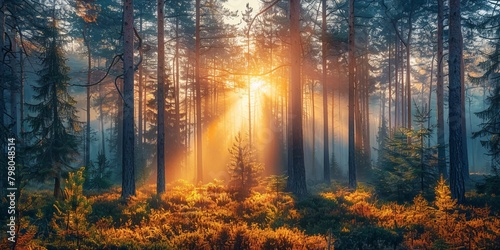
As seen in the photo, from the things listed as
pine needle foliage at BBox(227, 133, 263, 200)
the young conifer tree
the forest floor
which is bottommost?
the forest floor

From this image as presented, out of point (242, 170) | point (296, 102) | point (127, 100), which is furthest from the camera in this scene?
point (242, 170)

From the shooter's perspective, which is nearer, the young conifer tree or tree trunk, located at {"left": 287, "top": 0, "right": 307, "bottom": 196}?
tree trunk, located at {"left": 287, "top": 0, "right": 307, "bottom": 196}

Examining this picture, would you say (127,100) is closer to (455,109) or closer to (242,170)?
(242,170)

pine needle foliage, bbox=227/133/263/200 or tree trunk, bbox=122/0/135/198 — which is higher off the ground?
tree trunk, bbox=122/0/135/198

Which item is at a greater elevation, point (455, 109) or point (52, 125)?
point (455, 109)

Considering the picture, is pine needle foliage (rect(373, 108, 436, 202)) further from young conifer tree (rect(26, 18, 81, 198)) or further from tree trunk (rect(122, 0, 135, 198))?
young conifer tree (rect(26, 18, 81, 198))

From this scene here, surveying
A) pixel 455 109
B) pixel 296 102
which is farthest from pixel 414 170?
pixel 296 102

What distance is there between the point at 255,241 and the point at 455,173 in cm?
842

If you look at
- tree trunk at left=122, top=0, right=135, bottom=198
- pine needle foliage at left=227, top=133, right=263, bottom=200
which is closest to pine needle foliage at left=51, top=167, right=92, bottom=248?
tree trunk at left=122, top=0, right=135, bottom=198

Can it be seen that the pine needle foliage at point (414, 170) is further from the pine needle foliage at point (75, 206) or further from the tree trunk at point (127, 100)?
the pine needle foliage at point (75, 206)

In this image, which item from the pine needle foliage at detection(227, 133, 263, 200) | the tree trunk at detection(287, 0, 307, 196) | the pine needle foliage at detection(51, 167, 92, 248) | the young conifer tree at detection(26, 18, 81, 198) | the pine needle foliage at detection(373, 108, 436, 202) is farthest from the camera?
the pine needle foliage at detection(227, 133, 263, 200)

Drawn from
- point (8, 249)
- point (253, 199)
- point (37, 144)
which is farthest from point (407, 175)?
point (37, 144)

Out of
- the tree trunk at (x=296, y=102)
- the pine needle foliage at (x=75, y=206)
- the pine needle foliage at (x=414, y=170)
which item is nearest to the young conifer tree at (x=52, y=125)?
the pine needle foliage at (x=75, y=206)

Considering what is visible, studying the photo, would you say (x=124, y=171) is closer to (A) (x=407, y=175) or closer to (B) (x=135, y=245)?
(B) (x=135, y=245)
